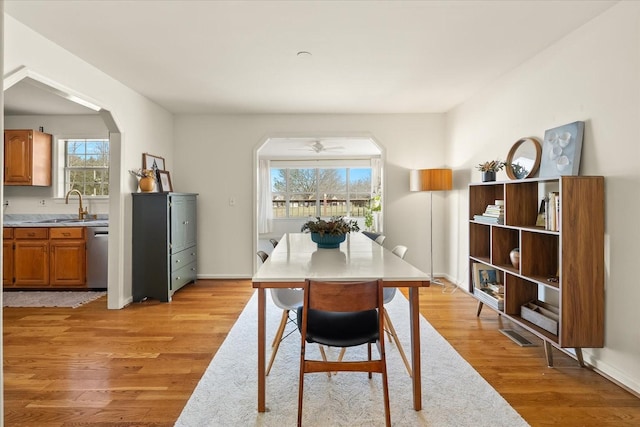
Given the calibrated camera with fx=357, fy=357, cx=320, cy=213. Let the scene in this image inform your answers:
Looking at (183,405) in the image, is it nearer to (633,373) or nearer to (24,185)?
(633,373)

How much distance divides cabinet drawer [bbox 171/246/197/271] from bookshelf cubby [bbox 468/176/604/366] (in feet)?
11.5

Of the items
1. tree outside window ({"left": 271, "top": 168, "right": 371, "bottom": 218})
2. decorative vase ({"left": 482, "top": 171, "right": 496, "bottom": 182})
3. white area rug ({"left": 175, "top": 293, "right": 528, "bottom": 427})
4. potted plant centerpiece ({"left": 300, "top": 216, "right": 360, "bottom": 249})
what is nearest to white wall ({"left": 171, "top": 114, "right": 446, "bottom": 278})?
decorative vase ({"left": 482, "top": 171, "right": 496, "bottom": 182})

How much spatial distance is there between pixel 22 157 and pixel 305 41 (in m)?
4.40

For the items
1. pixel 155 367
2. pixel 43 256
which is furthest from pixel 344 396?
pixel 43 256

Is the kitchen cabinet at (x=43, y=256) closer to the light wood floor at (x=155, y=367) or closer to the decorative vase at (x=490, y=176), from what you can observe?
the light wood floor at (x=155, y=367)

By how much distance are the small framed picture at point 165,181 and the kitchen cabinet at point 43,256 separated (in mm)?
1049

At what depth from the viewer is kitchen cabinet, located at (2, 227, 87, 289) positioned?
14.4ft

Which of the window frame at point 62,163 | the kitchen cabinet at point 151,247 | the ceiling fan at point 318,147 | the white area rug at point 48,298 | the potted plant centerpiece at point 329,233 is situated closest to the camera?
the potted plant centerpiece at point 329,233

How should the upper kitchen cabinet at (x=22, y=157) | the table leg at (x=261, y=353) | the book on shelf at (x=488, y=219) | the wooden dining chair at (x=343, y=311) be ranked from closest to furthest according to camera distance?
1. the wooden dining chair at (x=343, y=311)
2. the table leg at (x=261, y=353)
3. the book on shelf at (x=488, y=219)
4. the upper kitchen cabinet at (x=22, y=157)

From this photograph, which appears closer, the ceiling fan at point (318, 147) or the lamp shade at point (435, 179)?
the lamp shade at point (435, 179)

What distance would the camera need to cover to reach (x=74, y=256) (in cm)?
443

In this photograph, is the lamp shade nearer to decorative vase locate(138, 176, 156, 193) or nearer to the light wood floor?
the light wood floor

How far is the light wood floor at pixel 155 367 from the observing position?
Result: 1978 mm

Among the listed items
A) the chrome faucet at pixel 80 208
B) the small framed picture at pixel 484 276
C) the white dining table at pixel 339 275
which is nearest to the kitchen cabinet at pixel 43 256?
the chrome faucet at pixel 80 208
